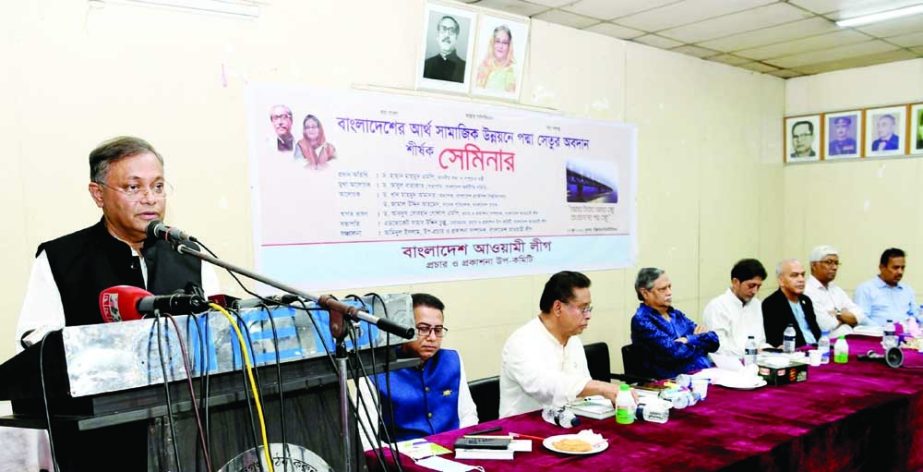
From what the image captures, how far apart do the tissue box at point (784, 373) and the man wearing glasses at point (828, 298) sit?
1.96 meters

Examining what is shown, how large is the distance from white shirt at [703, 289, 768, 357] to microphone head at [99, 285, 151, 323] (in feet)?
12.3

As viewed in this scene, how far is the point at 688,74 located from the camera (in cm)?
516

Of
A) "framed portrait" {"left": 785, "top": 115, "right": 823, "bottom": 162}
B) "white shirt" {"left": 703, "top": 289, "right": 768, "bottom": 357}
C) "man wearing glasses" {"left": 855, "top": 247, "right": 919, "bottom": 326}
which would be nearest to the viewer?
"white shirt" {"left": 703, "top": 289, "right": 768, "bottom": 357}

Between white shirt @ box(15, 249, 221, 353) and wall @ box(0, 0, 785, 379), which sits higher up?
wall @ box(0, 0, 785, 379)

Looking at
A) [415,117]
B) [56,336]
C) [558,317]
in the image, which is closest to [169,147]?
[415,117]

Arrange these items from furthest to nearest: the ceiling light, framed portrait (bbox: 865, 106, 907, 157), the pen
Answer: framed portrait (bbox: 865, 106, 907, 157), the ceiling light, the pen

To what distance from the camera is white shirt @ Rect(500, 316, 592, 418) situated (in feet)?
8.77

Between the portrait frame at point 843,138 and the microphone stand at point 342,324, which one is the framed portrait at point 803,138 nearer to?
the portrait frame at point 843,138

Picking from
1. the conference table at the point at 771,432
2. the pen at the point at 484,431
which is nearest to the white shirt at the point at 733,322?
the conference table at the point at 771,432

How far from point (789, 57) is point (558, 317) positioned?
367 cm

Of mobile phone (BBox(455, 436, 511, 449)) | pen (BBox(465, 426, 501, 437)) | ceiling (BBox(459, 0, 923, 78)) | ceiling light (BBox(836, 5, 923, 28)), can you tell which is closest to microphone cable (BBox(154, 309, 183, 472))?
mobile phone (BBox(455, 436, 511, 449))

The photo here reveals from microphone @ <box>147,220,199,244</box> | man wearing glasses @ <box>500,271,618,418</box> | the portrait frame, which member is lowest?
man wearing glasses @ <box>500,271,618,418</box>

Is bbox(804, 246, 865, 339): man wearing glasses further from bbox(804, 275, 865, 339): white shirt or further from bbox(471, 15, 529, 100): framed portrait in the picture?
bbox(471, 15, 529, 100): framed portrait

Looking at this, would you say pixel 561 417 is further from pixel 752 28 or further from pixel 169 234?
pixel 752 28
